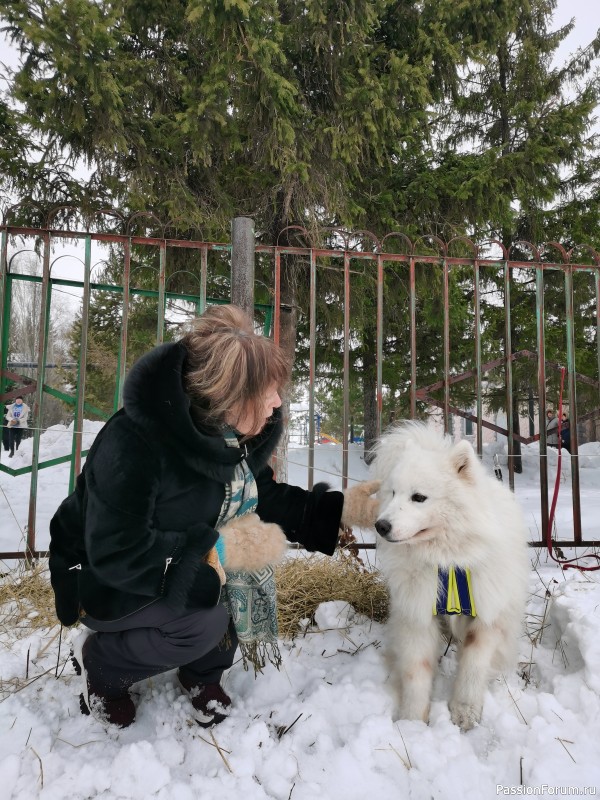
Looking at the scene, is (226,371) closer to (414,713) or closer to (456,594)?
(456,594)

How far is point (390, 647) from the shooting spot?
2.19 metres

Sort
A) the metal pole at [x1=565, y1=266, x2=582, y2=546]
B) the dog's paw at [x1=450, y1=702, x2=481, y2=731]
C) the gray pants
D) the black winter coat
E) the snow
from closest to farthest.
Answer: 1. the snow
2. the black winter coat
3. the gray pants
4. the dog's paw at [x1=450, y1=702, x2=481, y2=731]
5. the metal pole at [x1=565, y1=266, x2=582, y2=546]

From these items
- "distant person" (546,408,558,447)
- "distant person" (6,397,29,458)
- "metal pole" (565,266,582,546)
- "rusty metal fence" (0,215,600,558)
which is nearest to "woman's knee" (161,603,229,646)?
"rusty metal fence" (0,215,600,558)

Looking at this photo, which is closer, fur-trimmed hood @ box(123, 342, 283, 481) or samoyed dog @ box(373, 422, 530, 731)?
fur-trimmed hood @ box(123, 342, 283, 481)

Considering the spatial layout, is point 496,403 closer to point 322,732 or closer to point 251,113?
point 251,113

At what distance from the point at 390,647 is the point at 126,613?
3.79ft

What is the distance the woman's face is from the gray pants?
2.17 feet

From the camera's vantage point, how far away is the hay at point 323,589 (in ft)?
8.77

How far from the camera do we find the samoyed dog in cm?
200

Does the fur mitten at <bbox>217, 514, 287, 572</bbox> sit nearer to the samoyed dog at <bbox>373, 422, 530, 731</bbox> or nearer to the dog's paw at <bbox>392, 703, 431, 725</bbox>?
the samoyed dog at <bbox>373, 422, 530, 731</bbox>

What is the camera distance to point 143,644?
5.72 ft

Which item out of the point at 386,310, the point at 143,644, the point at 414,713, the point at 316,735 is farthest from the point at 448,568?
the point at 386,310

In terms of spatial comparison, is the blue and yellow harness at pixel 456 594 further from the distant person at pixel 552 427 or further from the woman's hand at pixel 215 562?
the distant person at pixel 552 427

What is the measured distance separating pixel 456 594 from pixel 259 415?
1.11 meters
